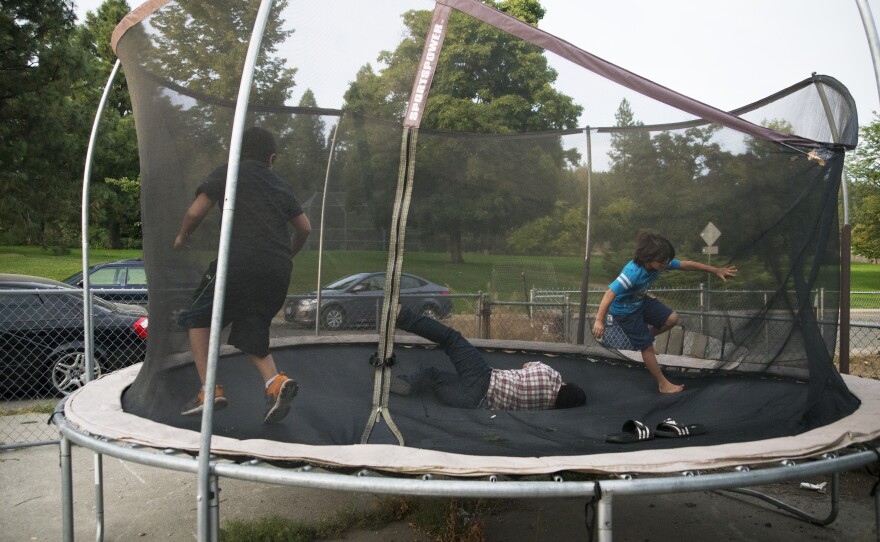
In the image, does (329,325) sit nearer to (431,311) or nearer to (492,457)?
(431,311)

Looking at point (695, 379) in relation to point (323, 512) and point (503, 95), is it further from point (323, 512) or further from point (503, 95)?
point (323, 512)

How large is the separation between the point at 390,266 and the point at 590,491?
1.00m

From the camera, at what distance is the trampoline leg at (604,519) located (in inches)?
67.7

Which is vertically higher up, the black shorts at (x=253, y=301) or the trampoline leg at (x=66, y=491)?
the black shorts at (x=253, y=301)

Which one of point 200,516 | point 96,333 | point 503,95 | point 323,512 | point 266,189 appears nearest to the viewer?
point 200,516

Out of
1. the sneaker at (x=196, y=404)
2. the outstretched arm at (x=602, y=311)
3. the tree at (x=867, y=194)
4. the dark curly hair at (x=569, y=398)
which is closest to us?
the sneaker at (x=196, y=404)

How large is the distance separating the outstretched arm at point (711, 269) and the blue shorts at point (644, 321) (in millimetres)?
238

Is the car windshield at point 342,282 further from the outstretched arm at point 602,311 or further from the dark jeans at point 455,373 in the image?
the outstretched arm at point 602,311

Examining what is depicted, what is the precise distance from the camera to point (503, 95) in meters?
2.76

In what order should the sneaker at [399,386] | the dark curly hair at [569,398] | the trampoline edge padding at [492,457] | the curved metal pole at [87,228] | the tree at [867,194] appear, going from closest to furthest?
the trampoline edge padding at [492,457] < the sneaker at [399,386] < the dark curly hair at [569,398] < the curved metal pole at [87,228] < the tree at [867,194]

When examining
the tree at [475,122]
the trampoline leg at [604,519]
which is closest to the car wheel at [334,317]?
the tree at [475,122]

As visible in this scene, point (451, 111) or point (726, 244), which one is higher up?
point (451, 111)

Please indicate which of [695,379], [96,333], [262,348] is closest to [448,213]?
[262,348]

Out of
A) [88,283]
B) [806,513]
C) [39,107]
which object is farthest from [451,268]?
[39,107]
